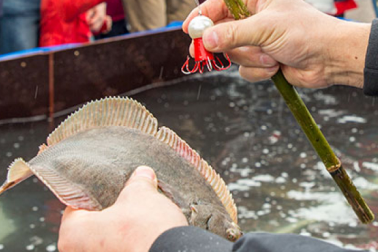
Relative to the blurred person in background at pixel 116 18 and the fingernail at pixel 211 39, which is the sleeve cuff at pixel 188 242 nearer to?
the fingernail at pixel 211 39

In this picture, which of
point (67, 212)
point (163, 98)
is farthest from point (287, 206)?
point (67, 212)

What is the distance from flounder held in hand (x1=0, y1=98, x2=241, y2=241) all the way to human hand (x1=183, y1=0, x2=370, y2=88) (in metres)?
0.32

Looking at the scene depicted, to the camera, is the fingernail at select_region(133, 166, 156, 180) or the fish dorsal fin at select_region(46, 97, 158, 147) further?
the fish dorsal fin at select_region(46, 97, 158, 147)

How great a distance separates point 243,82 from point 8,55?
2.64 meters

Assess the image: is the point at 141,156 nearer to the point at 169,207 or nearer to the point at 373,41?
the point at 169,207

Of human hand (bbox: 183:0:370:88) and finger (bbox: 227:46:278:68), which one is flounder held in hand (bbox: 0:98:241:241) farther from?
finger (bbox: 227:46:278:68)

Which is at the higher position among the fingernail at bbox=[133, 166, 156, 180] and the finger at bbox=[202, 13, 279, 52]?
the finger at bbox=[202, 13, 279, 52]

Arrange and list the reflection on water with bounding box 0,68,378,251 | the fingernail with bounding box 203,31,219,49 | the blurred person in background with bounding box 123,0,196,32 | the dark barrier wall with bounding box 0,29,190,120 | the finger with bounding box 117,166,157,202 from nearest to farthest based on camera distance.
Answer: the finger with bounding box 117,166,157,202
the fingernail with bounding box 203,31,219,49
the reflection on water with bounding box 0,68,378,251
the dark barrier wall with bounding box 0,29,190,120
the blurred person in background with bounding box 123,0,196,32

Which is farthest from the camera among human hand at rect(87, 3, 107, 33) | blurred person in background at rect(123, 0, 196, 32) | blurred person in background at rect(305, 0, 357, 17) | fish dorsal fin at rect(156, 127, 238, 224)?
blurred person in background at rect(305, 0, 357, 17)

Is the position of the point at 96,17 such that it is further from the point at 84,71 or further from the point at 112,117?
the point at 112,117

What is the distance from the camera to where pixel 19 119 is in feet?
16.6

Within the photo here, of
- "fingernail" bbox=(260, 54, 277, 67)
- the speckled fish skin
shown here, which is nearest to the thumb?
"fingernail" bbox=(260, 54, 277, 67)

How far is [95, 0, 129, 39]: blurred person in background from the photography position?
6148 millimetres

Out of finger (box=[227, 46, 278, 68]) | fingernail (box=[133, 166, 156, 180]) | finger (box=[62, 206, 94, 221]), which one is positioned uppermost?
finger (box=[227, 46, 278, 68])
